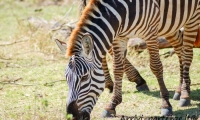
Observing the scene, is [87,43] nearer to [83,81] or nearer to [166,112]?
[83,81]

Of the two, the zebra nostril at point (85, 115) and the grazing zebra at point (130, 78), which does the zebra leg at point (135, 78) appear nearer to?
the grazing zebra at point (130, 78)

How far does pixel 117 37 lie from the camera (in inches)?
314

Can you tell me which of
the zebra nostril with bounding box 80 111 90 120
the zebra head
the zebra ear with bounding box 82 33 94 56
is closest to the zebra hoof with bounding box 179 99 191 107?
the zebra head

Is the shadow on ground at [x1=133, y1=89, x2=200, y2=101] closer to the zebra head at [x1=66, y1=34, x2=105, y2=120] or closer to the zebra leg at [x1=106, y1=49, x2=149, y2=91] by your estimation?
the zebra leg at [x1=106, y1=49, x2=149, y2=91]

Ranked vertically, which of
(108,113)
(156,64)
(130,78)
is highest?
(156,64)

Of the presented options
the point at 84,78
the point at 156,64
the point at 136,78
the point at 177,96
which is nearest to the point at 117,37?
the point at 156,64

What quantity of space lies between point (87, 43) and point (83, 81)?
1.63ft

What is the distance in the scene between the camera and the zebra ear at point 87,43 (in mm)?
6551

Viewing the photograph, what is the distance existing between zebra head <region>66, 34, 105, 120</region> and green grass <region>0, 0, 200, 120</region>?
17.7 inches

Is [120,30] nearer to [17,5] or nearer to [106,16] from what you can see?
[106,16]

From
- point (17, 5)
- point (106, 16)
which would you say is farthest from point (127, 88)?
point (17, 5)

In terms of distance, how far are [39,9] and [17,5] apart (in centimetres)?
163

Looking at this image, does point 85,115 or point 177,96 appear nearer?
point 85,115

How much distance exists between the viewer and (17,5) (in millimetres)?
19891
